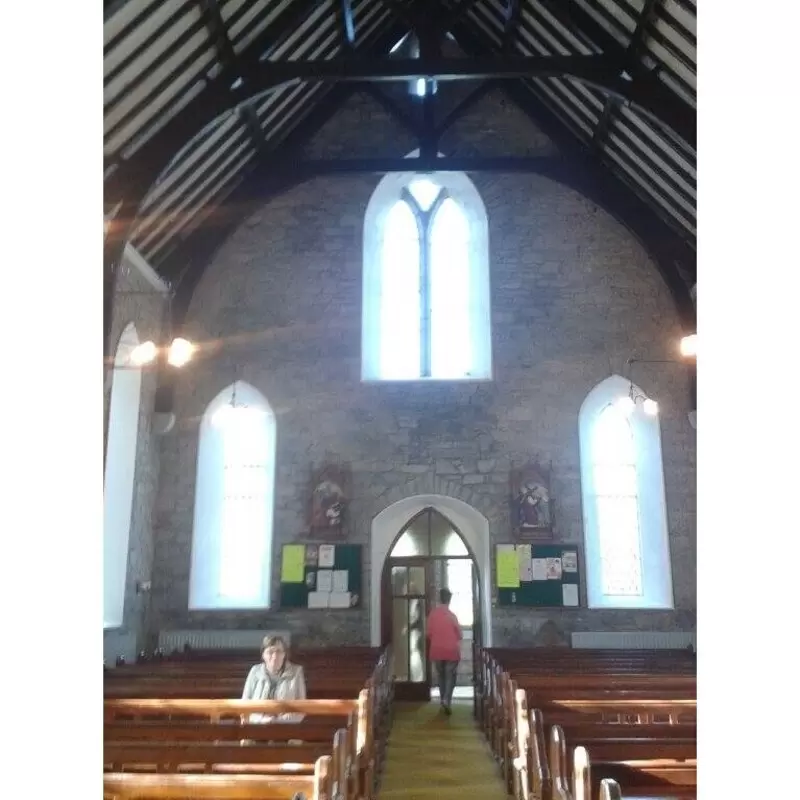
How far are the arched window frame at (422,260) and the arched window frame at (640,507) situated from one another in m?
1.50

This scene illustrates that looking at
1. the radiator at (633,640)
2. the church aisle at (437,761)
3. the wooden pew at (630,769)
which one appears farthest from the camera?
the radiator at (633,640)

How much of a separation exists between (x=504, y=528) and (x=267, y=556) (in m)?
2.90

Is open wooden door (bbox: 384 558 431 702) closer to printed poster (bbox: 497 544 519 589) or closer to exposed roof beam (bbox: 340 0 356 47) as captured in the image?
printed poster (bbox: 497 544 519 589)

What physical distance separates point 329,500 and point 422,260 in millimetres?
3414

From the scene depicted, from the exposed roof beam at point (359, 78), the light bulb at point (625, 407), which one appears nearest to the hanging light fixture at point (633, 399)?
the light bulb at point (625, 407)

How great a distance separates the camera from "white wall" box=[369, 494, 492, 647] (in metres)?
10.0

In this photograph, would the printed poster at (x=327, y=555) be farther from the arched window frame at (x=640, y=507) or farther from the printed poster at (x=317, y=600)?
the arched window frame at (x=640, y=507)

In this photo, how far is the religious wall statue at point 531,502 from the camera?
1007 centimetres

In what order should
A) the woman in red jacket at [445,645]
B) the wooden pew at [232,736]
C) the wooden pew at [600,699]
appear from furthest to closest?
1. the woman in red jacket at [445,645]
2. the wooden pew at [600,699]
3. the wooden pew at [232,736]

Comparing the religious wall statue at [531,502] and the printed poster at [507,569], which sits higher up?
the religious wall statue at [531,502]

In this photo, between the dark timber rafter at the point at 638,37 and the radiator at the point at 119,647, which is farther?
the radiator at the point at 119,647

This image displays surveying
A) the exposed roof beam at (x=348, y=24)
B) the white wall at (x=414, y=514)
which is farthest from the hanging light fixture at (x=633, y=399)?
the exposed roof beam at (x=348, y=24)

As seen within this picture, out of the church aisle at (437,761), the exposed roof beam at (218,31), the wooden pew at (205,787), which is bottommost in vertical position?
the church aisle at (437,761)
